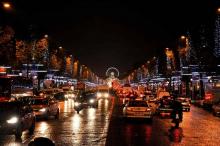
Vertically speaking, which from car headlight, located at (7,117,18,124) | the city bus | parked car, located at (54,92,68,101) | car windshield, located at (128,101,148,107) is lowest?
car headlight, located at (7,117,18,124)

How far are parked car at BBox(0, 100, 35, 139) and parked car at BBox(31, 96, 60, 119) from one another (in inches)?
402

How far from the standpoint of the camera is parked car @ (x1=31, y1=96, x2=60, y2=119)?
115 feet

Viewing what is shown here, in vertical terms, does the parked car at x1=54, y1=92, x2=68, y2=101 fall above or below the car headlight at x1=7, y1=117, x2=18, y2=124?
above

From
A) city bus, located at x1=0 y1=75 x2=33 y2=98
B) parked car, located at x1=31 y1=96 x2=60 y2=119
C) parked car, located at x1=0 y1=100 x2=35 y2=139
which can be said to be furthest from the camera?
city bus, located at x1=0 y1=75 x2=33 y2=98

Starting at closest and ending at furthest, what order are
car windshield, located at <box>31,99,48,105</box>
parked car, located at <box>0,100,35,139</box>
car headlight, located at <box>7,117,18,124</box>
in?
parked car, located at <box>0,100,35,139</box> → car headlight, located at <box>7,117,18,124</box> → car windshield, located at <box>31,99,48,105</box>

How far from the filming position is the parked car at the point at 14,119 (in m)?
22.1

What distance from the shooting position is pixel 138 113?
33000 millimetres

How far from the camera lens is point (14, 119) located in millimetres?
22406

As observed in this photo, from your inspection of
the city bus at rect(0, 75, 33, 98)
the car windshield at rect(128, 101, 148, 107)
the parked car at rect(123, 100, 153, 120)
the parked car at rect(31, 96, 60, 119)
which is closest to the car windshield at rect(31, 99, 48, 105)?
the parked car at rect(31, 96, 60, 119)

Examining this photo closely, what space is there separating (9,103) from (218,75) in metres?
54.0

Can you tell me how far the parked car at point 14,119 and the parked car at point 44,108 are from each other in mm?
10202

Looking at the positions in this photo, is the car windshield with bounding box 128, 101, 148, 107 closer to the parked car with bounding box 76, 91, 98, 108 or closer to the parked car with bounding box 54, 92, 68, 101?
the parked car with bounding box 76, 91, 98, 108

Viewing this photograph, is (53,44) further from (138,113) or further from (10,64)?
(138,113)

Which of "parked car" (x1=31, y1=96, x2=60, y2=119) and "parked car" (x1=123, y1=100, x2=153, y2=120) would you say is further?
"parked car" (x1=31, y1=96, x2=60, y2=119)
